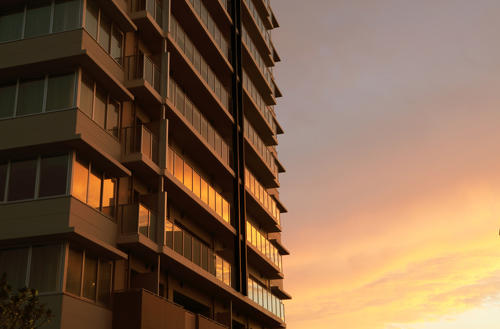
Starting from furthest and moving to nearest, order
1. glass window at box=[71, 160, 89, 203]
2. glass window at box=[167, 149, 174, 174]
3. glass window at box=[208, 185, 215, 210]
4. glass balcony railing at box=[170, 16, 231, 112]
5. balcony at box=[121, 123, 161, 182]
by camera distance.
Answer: glass window at box=[208, 185, 215, 210] < glass balcony railing at box=[170, 16, 231, 112] < glass window at box=[167, 149, 174, 174] < balcony at box=[121, 123, 161, 182] < glass window at box=[71, 160, 89, 203]

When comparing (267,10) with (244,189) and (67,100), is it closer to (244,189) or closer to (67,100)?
(244,189)

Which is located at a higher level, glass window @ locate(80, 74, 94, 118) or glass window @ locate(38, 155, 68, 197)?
glass window @ locate(80, 74, 94, 118)

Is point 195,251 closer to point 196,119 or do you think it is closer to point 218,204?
point 218,204

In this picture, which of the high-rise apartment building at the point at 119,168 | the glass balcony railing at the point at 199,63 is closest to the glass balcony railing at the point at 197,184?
the high-rise apartment building at the point at 119,168

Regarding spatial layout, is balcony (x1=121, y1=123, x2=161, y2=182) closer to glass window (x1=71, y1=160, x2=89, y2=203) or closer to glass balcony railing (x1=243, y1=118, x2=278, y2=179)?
glass window (x1=71, y1=160, x2=89, y2=203)

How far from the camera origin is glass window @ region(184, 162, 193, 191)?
108 ft

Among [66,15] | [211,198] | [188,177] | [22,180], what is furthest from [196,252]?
[66,15]

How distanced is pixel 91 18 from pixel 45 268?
10485 mm

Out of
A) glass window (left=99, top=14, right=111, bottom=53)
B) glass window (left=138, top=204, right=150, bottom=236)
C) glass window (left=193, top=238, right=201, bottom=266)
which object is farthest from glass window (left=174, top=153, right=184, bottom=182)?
glass window (left=99, top=14, right=111, bottom=53)

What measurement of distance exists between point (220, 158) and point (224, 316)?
29.6ft

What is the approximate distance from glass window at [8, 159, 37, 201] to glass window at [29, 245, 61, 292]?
208 cm

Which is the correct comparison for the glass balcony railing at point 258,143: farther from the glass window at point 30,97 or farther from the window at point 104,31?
the glass window at point 30,97

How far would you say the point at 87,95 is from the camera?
84.8 ft

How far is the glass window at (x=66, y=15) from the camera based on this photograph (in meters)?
26.0
